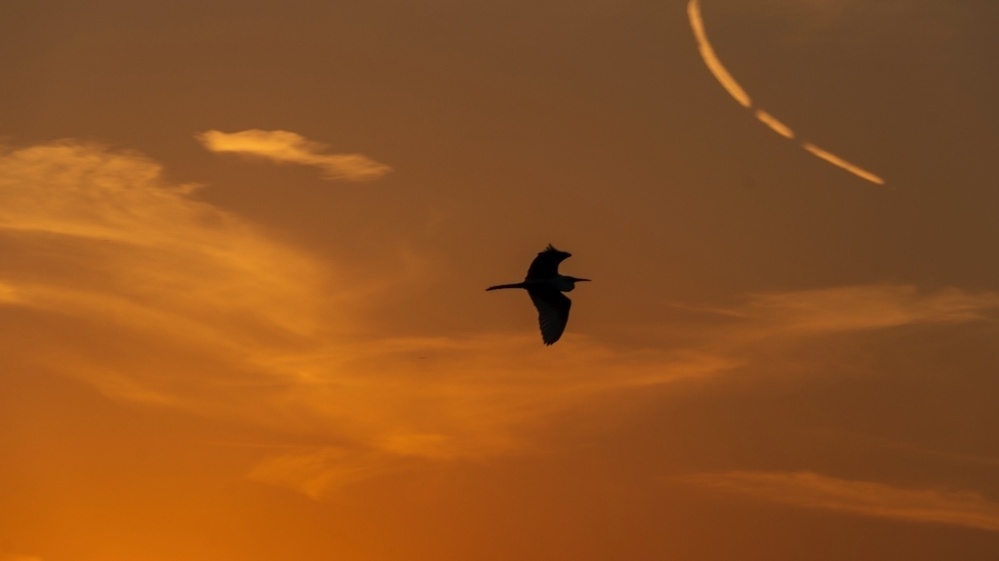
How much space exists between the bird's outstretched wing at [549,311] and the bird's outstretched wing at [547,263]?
0.68 meters

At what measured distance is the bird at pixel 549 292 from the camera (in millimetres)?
139500

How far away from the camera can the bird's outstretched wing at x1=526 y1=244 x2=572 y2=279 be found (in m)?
138

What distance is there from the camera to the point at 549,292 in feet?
461

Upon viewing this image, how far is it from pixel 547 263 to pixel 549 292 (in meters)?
1.80

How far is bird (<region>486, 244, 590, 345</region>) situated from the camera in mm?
139500

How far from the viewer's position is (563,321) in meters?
141

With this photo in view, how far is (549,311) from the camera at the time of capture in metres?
140

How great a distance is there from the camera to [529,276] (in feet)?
460

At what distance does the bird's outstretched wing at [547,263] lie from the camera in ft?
454

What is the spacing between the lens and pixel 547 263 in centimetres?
13912

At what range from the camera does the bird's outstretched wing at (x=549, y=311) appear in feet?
460

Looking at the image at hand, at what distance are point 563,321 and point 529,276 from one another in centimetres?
231

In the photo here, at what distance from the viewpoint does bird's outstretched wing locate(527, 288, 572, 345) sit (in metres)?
140

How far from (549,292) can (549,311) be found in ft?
2.49
